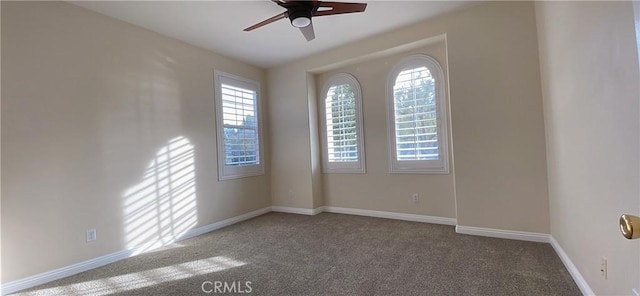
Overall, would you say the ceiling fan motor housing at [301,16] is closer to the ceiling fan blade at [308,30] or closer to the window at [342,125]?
the ceiling fan blade at [308,30]

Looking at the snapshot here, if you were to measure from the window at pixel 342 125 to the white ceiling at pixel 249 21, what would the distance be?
0.71 metres

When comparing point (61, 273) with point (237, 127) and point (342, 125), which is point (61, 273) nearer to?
point (237, 127)

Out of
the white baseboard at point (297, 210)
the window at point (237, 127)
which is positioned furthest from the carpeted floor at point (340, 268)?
the window at point (237, 127)

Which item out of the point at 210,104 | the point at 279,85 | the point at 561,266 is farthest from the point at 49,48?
the point at 561,266

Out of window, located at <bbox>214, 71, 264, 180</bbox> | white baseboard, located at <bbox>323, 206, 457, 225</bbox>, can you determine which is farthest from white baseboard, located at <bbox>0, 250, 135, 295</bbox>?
white baseboard, located at <bbox>323, 206, 457, 225</bbox>

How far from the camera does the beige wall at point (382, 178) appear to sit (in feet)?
12.1

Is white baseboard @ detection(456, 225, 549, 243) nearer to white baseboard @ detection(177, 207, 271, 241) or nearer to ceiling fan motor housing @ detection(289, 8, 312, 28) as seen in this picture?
ceiling fan motor housing @ detection(289, 8, 312, 28)

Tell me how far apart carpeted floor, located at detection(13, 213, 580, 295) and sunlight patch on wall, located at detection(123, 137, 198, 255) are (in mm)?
201

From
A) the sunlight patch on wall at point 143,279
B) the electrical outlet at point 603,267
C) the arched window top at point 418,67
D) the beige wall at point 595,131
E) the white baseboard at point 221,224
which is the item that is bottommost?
the sunlight patch on wall at point 143,279

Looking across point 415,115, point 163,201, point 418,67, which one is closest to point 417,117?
point 415,115

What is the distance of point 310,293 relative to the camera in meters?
2.04

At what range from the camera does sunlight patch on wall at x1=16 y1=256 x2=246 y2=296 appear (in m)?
2.24

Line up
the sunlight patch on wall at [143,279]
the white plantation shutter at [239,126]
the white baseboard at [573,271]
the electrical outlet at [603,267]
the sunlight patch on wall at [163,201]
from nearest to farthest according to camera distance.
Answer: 1. the electrical outlet at [603,267]
2. the white baseboard at [573,271]
3. the sunlight patch on wall at [143,279]
4. the sunlight patch on wall at [163,201]
5. the white plantation shutter at [239,126]

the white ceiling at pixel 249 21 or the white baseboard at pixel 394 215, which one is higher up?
the white ceiling at pixel 249 21
